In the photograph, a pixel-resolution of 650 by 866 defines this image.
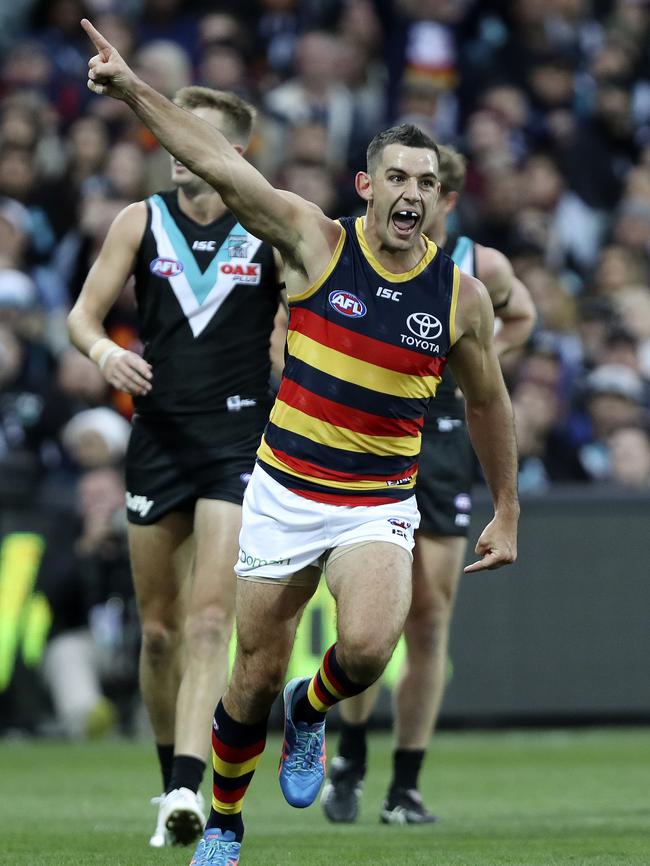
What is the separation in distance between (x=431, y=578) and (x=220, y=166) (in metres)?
3.08

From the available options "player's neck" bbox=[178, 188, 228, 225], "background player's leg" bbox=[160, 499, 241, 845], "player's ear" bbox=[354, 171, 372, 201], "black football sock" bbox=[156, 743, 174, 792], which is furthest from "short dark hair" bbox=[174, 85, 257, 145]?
"black football sock" bbox=[156, 743, 174, 792]

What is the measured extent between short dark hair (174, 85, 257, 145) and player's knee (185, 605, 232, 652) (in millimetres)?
1951

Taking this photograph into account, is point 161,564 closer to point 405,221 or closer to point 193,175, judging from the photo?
point 193,175

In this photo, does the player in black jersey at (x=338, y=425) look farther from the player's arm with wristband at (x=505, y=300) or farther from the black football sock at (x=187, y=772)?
the player's arm with wristband at (x=505, y=300)

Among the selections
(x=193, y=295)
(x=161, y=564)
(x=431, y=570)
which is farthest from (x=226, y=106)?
(x=431, y=570)

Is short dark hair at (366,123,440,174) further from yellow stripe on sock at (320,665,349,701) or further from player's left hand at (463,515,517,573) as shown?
yellow stripe on sock at (320,665,349,701)

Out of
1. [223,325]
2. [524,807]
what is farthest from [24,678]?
[223,325]

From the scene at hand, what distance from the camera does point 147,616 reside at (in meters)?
7.46

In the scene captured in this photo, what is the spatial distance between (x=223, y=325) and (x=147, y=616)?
125 centimetres

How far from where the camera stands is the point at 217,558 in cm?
709

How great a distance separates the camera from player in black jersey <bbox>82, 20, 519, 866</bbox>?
5.85 meters

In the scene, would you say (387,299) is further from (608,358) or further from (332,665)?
(608,358)

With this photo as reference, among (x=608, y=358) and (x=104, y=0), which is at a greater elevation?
(x=104, y=0)

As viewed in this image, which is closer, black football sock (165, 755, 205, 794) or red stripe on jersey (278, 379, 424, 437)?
red stripe on jersey (278, 379, 424, 437)
